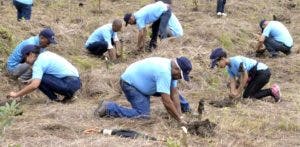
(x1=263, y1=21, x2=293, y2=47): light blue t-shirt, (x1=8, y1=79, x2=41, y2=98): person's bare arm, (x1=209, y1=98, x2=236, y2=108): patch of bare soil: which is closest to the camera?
(x1=8, y1=79, x2=41, y2=98): person's bare arm

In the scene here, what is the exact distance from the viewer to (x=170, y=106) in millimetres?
6750

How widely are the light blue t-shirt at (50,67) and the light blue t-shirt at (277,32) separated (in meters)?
4.85

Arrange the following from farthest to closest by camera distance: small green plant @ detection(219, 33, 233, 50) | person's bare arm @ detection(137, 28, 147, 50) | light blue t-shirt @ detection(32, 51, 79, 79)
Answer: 1. small green plant @ detection(219, 33, 233, 50)
2. person's bare arm @ detection(137, 28, 147, 50)
3. light blue t-shirt @ detection(32, 51, 79, 79)

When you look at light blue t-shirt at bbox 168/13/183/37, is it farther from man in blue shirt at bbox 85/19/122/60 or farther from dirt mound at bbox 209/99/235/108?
dirt mound at bbox 209/99/235/108

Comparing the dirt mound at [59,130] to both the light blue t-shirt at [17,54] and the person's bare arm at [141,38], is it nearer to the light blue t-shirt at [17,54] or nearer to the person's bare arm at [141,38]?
the light blue t-shirt at [17,54]

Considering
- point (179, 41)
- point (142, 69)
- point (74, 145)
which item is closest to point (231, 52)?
point (179, 41)

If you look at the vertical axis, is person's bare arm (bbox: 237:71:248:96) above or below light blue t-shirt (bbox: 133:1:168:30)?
below

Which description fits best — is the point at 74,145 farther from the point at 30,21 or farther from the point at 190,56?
the point at 30,21

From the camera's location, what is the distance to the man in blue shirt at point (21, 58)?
8.33 metres

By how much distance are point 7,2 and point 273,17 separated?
6.77 meters

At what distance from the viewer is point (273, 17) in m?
14.8

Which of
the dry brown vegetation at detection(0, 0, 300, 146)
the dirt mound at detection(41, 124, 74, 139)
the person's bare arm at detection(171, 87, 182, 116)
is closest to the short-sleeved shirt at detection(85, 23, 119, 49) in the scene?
the dry brown vegetation at detection(0, 0, 300, 146)

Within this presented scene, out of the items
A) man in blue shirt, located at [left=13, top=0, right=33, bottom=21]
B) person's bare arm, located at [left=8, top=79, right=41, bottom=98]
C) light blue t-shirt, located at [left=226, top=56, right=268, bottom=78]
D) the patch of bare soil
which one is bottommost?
the patch of bare soil

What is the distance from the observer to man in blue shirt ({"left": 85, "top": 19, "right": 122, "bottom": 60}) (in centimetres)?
1070
